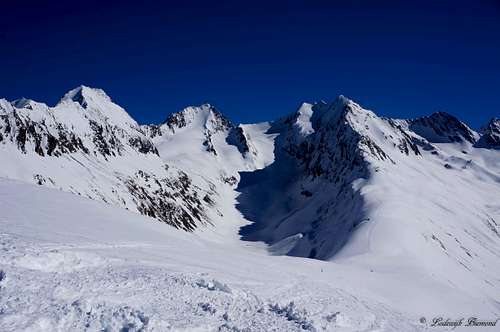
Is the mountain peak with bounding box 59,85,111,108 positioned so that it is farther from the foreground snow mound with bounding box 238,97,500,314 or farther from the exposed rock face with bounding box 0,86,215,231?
the foreground snow mound with bounding box 238,97,500,314

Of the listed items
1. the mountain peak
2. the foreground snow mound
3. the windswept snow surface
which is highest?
the mountain peak

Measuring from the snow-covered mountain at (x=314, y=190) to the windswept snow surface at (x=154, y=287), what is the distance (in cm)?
1869

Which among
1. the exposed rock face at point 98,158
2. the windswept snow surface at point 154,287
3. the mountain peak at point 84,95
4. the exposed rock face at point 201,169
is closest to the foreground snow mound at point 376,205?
the exposed rock face at point 201,169

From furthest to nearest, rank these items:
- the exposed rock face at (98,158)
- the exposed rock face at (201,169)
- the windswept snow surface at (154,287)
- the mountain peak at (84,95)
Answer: the mountain peak at (84,95) → the exposed rock face at (201,169) → the exposed rock face at (98,158) → the windswept snow surface at (154,287)

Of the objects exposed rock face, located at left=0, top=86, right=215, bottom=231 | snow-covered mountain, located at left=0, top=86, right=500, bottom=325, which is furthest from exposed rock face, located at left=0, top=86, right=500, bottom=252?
snow-covered mountain, located at left=0, top=86, right=500, bottom=325

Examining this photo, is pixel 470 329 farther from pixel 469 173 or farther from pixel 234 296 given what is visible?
pixel 469 173

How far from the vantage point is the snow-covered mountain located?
6606cm

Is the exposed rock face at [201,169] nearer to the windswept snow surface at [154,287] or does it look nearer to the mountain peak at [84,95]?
the mountain peak at [84,95]

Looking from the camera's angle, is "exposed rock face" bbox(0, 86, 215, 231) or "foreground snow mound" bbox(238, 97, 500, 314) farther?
"exposed rock face" bbox(0, 86, 215, 231)

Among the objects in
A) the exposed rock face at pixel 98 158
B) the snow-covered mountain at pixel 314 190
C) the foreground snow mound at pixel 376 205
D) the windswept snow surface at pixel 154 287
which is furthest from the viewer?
the exposed rock face at pixel 98 158

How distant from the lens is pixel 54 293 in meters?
16.1

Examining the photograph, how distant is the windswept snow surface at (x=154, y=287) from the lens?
614 inches

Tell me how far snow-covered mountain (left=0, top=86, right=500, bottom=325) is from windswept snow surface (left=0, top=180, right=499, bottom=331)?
18.7 m

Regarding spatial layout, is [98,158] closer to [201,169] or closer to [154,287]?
[201,169]
